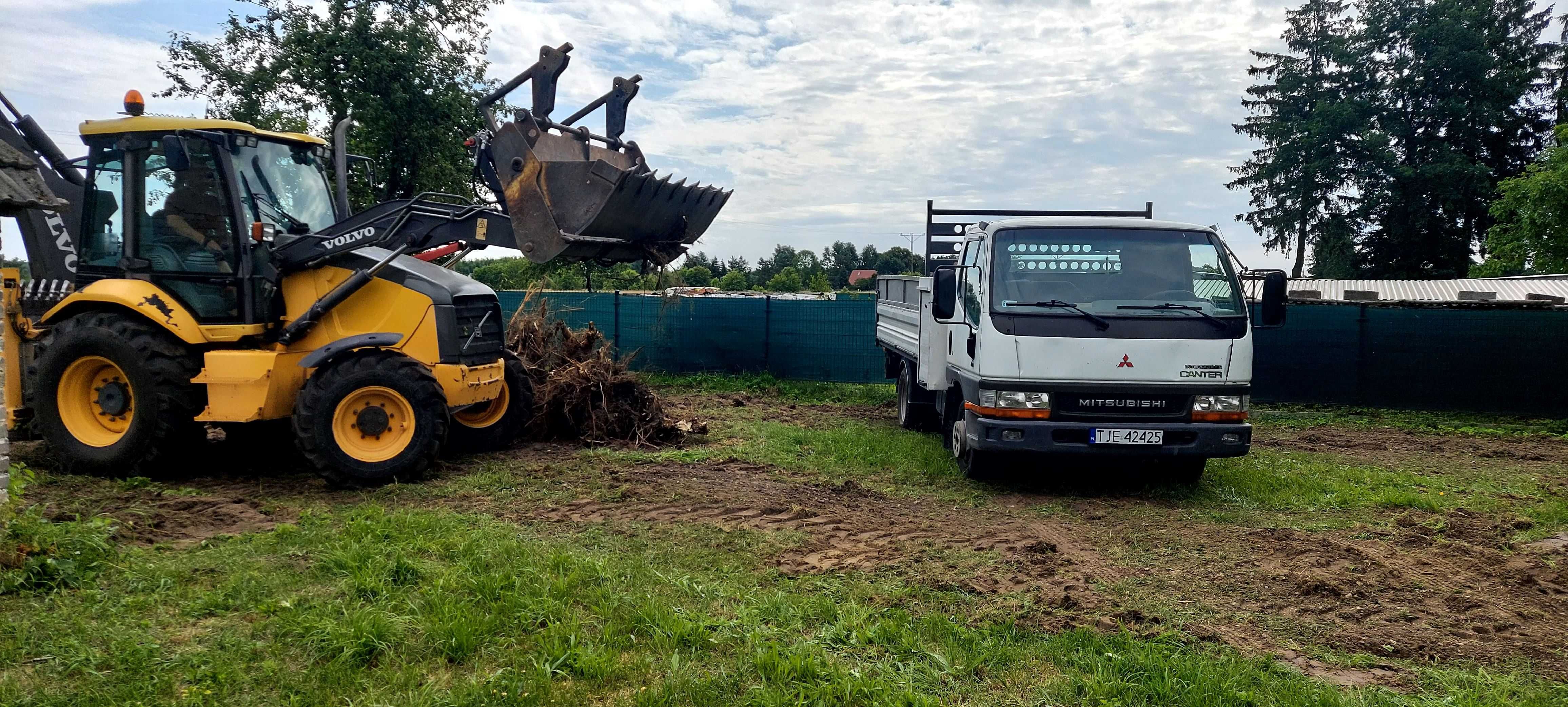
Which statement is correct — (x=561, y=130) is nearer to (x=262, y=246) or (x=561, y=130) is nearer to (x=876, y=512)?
(x=262, y=246)

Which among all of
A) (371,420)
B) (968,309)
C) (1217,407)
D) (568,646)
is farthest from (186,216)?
(1217,407)

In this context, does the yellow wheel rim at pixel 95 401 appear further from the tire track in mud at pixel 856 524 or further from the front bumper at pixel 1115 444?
the front bumper at pixel 1115 444

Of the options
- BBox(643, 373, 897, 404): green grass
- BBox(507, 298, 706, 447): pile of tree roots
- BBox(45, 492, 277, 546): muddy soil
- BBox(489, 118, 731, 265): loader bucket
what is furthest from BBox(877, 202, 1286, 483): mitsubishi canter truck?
BBox(643, 373, 897, 404): green grass

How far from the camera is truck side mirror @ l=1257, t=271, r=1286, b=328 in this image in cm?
754

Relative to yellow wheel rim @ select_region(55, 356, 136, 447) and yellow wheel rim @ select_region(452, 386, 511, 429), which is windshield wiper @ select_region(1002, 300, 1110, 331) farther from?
yellow wheel rim @ select_region(55, 356, 136, 447)

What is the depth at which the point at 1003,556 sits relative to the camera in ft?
19.2

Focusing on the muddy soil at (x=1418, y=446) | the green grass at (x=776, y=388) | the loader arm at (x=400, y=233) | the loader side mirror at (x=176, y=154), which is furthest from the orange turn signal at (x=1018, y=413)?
the green grass at (x=776, y=388)

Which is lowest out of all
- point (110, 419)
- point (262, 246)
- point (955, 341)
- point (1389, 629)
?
point (1389, 629)

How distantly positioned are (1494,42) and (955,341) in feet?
102

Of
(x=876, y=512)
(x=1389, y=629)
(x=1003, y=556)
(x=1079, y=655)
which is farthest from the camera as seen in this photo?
(x=876, y=512)

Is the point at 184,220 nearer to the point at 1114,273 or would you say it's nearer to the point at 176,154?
the point at 176,154

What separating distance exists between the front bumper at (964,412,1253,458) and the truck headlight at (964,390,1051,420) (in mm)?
50

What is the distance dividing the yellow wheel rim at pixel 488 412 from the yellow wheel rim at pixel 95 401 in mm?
2601

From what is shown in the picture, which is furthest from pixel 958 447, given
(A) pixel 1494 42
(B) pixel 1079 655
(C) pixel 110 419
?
(A) pixel 1494 42
